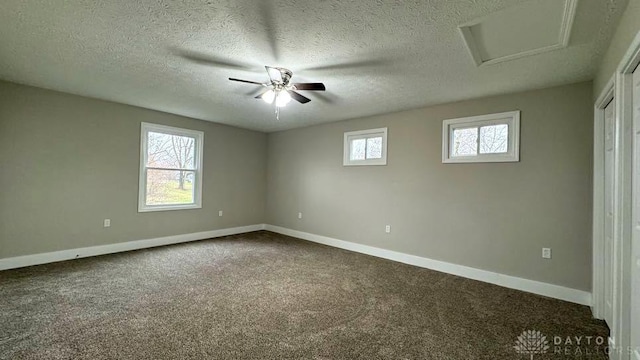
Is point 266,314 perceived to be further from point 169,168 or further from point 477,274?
point 169,168

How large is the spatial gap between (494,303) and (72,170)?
5846mm

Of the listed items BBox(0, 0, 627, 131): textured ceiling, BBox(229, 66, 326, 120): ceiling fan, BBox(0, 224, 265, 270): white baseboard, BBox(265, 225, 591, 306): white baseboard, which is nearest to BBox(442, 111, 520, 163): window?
BBox(0, 0, 627, 131): textured ceiling

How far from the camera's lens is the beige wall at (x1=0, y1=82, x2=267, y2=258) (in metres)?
3.54

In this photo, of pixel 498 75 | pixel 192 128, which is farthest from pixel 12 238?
pixel 498 75

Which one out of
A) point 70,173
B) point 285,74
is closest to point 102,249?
point 70,173

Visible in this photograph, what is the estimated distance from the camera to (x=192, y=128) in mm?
5262

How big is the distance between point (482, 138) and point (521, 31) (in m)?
1.83

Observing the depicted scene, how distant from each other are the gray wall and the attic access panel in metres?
1.24

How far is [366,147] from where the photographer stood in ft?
16.1

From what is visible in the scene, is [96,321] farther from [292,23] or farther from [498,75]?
[498,75]

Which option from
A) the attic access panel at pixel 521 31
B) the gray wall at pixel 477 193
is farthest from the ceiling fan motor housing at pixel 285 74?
the gray wall at pixel 477 193

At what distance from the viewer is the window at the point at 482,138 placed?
3.41 m

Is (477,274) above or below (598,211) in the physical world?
Result: below

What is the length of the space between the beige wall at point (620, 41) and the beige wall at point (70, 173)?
18.7 ft
